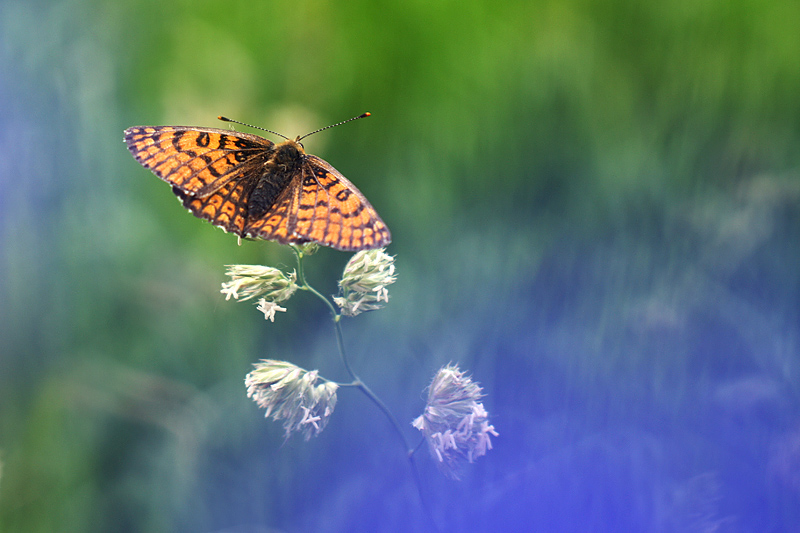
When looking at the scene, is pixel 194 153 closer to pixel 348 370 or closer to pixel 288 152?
pixel 288 152

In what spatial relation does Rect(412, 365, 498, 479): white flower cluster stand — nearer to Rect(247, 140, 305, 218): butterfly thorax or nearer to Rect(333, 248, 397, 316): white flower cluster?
Rect(333, 248, 397, 316): white flower cluster

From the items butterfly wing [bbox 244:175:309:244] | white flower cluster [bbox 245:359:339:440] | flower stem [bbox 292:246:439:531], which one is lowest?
white flower cluster [bbox 245:359:339:440]

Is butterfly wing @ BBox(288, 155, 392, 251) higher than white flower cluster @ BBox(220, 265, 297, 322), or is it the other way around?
butterfly wing @ BBox(288, 155, 392, 251)

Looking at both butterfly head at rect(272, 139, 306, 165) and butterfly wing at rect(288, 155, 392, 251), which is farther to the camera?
butterfly head at rect(272, 139, 306, 165)

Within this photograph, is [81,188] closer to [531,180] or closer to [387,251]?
[387,251]

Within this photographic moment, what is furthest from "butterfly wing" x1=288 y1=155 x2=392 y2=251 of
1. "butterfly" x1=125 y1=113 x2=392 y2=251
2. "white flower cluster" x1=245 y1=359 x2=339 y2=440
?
"white flower cluster" x1=245 y1=359 x2=339 y2=440

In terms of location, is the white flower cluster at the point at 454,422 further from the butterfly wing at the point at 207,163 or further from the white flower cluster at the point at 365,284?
the butterfly wing at the point at 207,163

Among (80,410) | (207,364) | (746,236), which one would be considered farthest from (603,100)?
(80,410)

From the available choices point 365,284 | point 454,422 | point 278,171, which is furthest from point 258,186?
point 454,422
